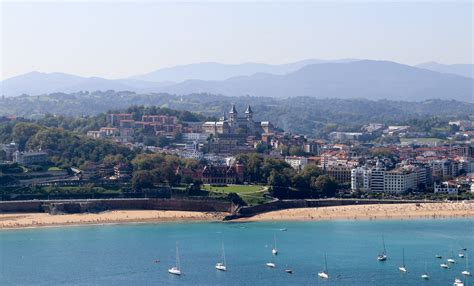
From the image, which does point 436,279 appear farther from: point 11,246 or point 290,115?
point 290,115

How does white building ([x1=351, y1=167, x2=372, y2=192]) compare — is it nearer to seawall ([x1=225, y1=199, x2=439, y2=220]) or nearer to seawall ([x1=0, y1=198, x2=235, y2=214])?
seawall ([x1=225, y1=199, x2=439, y2=220])

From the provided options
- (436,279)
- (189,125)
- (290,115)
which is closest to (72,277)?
(436,279)

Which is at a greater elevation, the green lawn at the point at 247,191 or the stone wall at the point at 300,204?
the green lawn at the point at 247,191

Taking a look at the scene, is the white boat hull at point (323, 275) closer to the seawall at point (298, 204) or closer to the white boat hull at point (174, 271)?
the white boat hull at point (174, 271)

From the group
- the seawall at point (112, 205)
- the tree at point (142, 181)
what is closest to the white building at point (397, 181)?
the seawall at point (112, 205)

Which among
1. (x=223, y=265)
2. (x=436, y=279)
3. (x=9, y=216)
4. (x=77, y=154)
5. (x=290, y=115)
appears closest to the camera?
(x=436, y=279)

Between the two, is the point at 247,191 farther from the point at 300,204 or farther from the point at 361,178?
the point at 361,178

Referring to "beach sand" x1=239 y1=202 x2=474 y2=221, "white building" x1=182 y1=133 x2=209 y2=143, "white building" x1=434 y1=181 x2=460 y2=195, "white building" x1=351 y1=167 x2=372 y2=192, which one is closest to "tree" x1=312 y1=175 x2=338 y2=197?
"beach sand" x1=239 y1=202 x2=474 y2=221
